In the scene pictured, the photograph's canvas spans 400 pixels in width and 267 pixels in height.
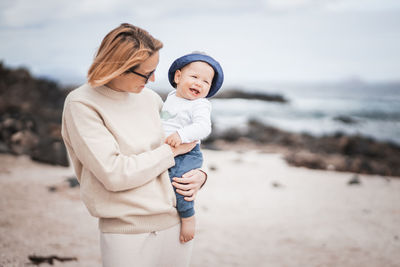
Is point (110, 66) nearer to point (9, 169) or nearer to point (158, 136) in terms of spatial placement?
point (158, 136)

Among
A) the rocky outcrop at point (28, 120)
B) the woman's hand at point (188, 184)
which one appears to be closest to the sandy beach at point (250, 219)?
the rocky outcrop at point (28, 120)

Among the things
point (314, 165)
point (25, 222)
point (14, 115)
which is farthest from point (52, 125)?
point (314, 165)

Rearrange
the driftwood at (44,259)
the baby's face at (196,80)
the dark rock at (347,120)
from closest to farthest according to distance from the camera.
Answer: the baby's face at (196,80) < the driftwood at (44,259) < the dark rock at (347,120)

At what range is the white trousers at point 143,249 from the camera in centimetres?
156

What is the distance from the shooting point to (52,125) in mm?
8344

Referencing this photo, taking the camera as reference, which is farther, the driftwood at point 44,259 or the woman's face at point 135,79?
the driftwood at point 44,259

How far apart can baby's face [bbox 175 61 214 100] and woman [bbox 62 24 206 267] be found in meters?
0.27

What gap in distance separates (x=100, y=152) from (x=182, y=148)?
1.52ft

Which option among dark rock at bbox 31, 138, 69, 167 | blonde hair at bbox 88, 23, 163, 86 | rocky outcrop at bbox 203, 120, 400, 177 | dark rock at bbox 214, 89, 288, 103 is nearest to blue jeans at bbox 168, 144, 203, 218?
blonde hair at bbox 88, 23, 163, 86

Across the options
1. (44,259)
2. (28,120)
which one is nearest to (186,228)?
(44,259)

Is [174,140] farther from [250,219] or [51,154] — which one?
[51,154]

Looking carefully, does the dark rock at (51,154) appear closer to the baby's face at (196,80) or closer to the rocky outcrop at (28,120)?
the rocky outcrop at (28,120)

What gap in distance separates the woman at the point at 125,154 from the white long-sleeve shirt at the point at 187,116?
0.12m

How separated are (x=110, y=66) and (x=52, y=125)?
7.76m
